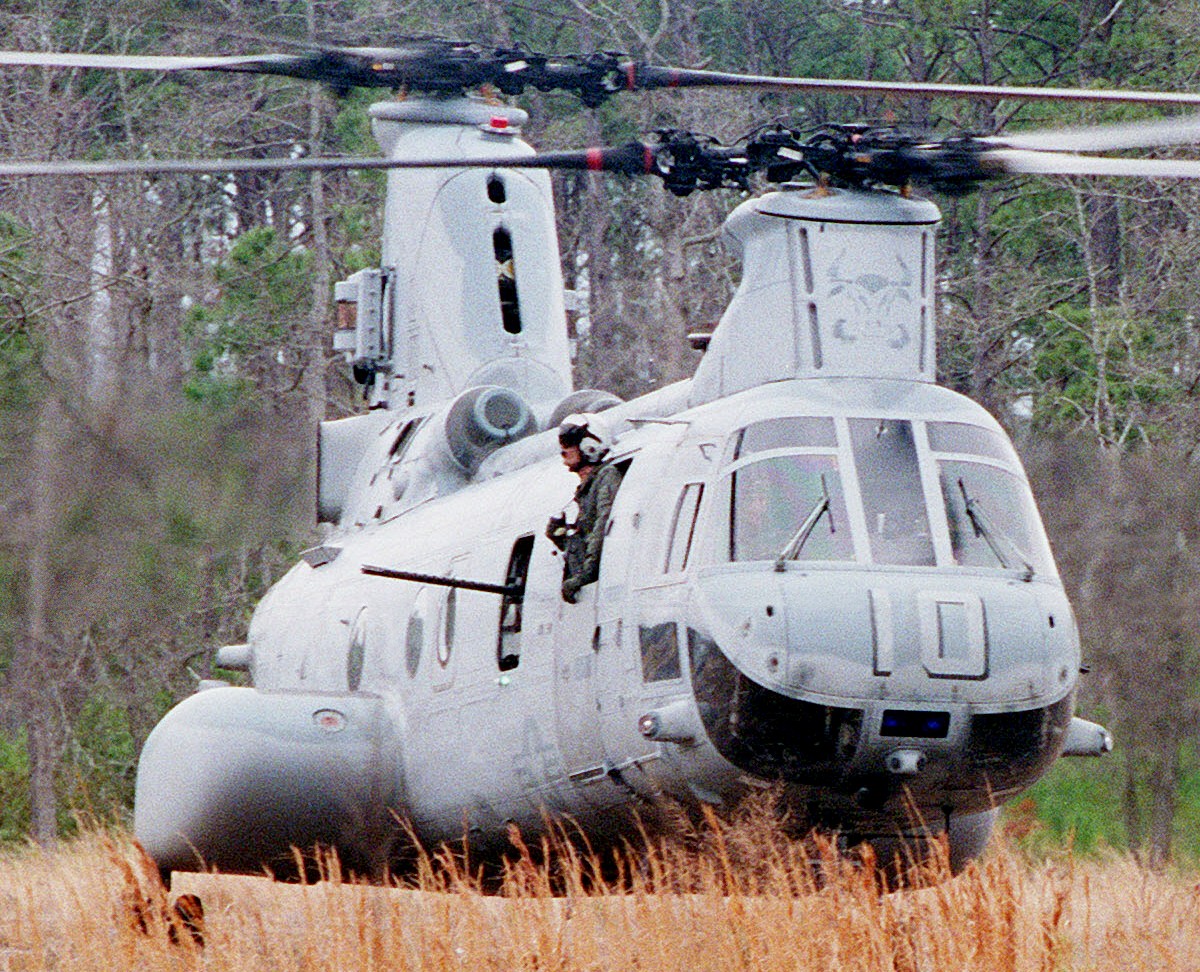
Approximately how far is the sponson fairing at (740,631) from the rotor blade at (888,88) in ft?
1.55

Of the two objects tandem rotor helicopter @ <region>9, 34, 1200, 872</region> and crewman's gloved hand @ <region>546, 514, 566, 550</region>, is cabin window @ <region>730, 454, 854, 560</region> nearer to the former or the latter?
tandem rotor helicopter @ <region>9, 34, 1200, 872</region>

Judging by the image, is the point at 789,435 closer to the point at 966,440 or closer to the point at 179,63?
the point at 966,440

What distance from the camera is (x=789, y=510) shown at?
770cm

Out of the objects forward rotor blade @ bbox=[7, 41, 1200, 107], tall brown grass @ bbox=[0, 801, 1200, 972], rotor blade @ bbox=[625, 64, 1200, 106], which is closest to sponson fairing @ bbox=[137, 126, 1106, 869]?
tall brown grass @ bbox=[0, 801, 1200, 972]

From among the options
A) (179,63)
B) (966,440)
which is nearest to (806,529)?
(966,440)

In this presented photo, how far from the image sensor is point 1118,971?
7090mm

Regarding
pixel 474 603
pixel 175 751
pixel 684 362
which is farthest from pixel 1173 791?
pixel 684 362

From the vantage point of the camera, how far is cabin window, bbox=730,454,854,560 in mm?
7570

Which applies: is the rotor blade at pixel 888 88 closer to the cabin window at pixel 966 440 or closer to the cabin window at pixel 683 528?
the cabin window at pixel 966 440

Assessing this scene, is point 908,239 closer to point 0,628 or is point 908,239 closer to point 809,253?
point 809,253

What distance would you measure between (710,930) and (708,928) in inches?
1.4

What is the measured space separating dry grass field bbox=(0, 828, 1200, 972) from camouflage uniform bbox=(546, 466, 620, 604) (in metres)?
1.17

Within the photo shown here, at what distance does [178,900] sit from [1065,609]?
14.5ft

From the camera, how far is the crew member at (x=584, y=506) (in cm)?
852
